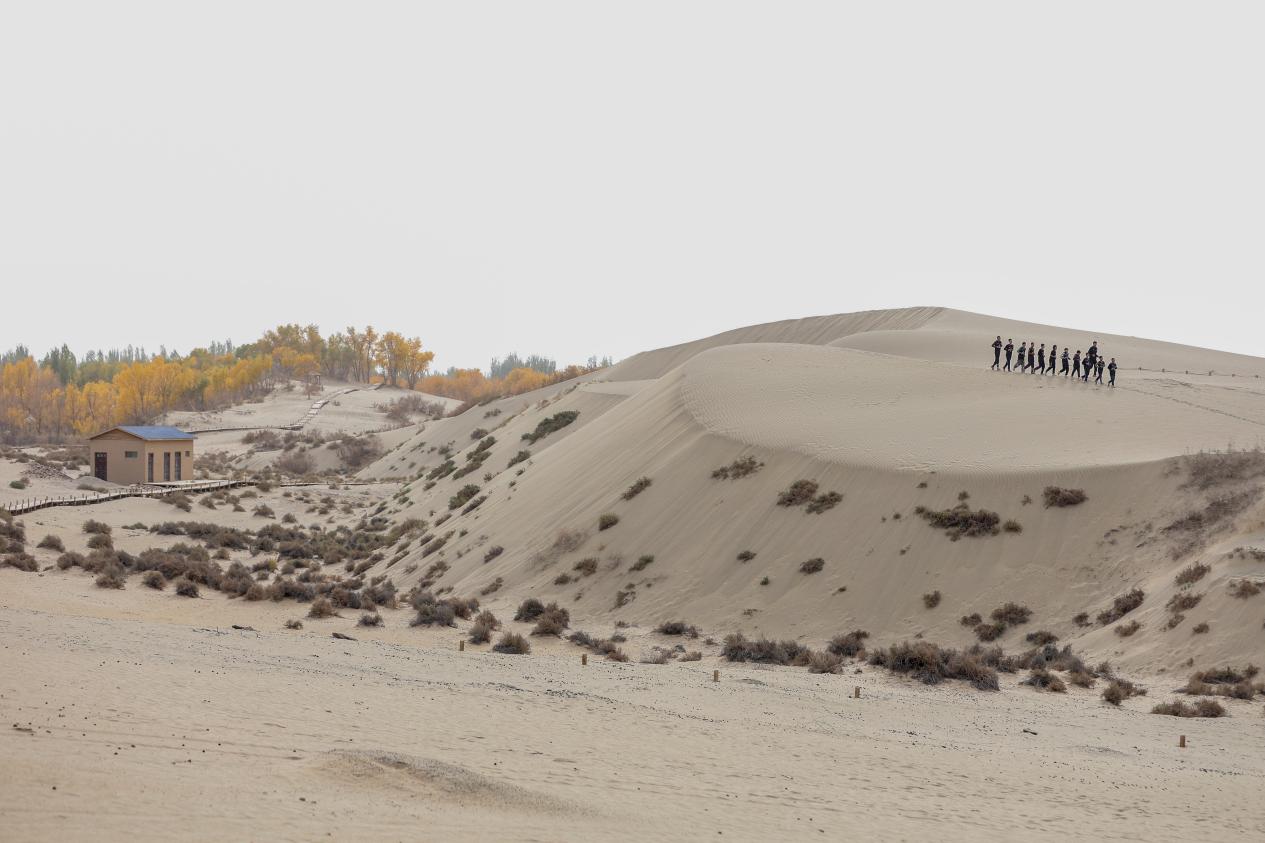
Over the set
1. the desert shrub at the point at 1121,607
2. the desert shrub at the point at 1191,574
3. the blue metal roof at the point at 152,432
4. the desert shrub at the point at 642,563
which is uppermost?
the blue metal roof at the point at 152,432

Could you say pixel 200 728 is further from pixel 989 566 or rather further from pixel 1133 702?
pixel 989 566

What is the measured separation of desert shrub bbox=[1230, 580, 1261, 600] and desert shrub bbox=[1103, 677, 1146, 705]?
3.00 metres

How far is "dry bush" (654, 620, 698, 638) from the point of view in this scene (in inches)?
915

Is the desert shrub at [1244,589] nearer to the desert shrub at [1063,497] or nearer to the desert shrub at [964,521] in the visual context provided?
the desert shrub at [1063,497]

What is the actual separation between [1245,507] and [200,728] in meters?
20.8

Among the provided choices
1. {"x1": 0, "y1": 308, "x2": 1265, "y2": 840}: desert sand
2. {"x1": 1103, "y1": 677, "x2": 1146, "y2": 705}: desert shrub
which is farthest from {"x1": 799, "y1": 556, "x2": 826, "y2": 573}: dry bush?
Answer: {"x1": 1103, "y1": 677, "x2": 1146, "y2": 705}: desert shrub

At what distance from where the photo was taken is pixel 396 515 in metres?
46.0

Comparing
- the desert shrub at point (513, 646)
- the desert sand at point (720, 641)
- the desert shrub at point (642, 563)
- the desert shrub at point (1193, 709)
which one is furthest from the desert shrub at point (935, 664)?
the desert shrub at point (642, 563)

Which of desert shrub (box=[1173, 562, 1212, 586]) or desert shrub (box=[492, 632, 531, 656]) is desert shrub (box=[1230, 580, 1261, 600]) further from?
desert shrub (box=[492, 632, 531, 656])

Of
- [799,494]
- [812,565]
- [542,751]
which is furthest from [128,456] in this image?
[542,751]

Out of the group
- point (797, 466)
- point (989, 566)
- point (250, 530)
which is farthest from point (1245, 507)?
point (250, 530)

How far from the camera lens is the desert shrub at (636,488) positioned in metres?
30.8

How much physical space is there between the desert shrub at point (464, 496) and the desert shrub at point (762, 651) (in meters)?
20.2

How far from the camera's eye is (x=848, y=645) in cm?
2117
